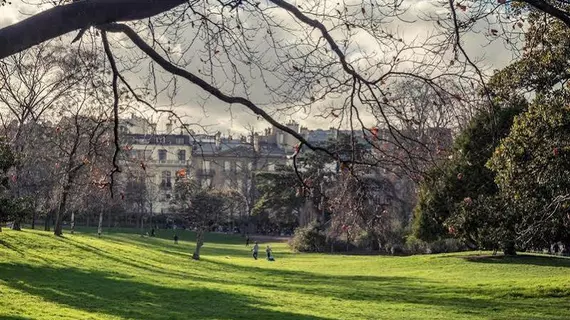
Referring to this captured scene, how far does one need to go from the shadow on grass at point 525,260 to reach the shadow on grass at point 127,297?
16140mm

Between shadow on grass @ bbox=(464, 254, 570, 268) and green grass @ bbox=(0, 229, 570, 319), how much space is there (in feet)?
0.41

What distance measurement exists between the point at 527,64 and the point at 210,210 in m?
31.6

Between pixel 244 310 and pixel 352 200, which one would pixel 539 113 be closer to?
pixel 244 310

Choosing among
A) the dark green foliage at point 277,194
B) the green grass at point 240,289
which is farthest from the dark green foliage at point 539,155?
the dark green foliage at point 277,194

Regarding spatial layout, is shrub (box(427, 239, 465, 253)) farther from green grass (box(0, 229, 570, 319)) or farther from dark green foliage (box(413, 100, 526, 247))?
green grass (box(0, 229, 570, 319))

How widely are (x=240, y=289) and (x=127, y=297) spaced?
12.2 feet

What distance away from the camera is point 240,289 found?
58.6 feet

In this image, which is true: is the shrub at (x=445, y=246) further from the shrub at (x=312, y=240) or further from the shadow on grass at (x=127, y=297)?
the shadow on grass at (x=127, y=297)

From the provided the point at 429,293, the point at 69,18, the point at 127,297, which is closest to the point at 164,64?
the point at 69,18

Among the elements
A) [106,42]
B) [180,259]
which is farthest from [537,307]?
[180,259]

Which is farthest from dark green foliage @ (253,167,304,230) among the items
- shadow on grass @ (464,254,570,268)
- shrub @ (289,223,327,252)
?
shadow on grass @ (464,254,570,268)

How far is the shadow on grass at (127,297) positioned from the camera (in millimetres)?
13023

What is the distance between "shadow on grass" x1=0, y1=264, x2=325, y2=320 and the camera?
13.0 meters

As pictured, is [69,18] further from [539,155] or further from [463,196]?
[463,196]
